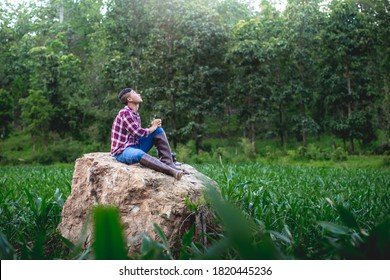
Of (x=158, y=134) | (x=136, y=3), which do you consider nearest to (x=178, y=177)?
(x=158, y=134)

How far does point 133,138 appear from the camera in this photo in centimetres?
374

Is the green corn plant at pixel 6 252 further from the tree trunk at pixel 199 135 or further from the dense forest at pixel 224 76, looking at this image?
the tree trunk at pixel 199 135

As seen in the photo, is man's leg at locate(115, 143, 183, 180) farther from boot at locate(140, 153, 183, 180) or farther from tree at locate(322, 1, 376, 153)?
tree at locate(322, 1, 376, 153)

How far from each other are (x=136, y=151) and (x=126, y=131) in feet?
0.98

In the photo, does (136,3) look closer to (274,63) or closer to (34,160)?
(274,63)

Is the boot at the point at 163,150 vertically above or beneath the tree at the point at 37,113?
above

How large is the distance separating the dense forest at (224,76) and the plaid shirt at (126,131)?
54.6 feet

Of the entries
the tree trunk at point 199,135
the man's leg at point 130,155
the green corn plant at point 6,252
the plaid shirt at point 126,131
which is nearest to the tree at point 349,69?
the tree trunk at point 199,135

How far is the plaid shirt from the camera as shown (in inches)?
142

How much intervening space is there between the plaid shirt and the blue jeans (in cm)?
6

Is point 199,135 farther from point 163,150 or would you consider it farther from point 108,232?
point 108,232

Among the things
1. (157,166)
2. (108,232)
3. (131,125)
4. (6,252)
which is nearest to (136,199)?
(157,166)

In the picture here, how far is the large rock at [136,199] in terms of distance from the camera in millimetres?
2932

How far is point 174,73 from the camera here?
71.8 ft
